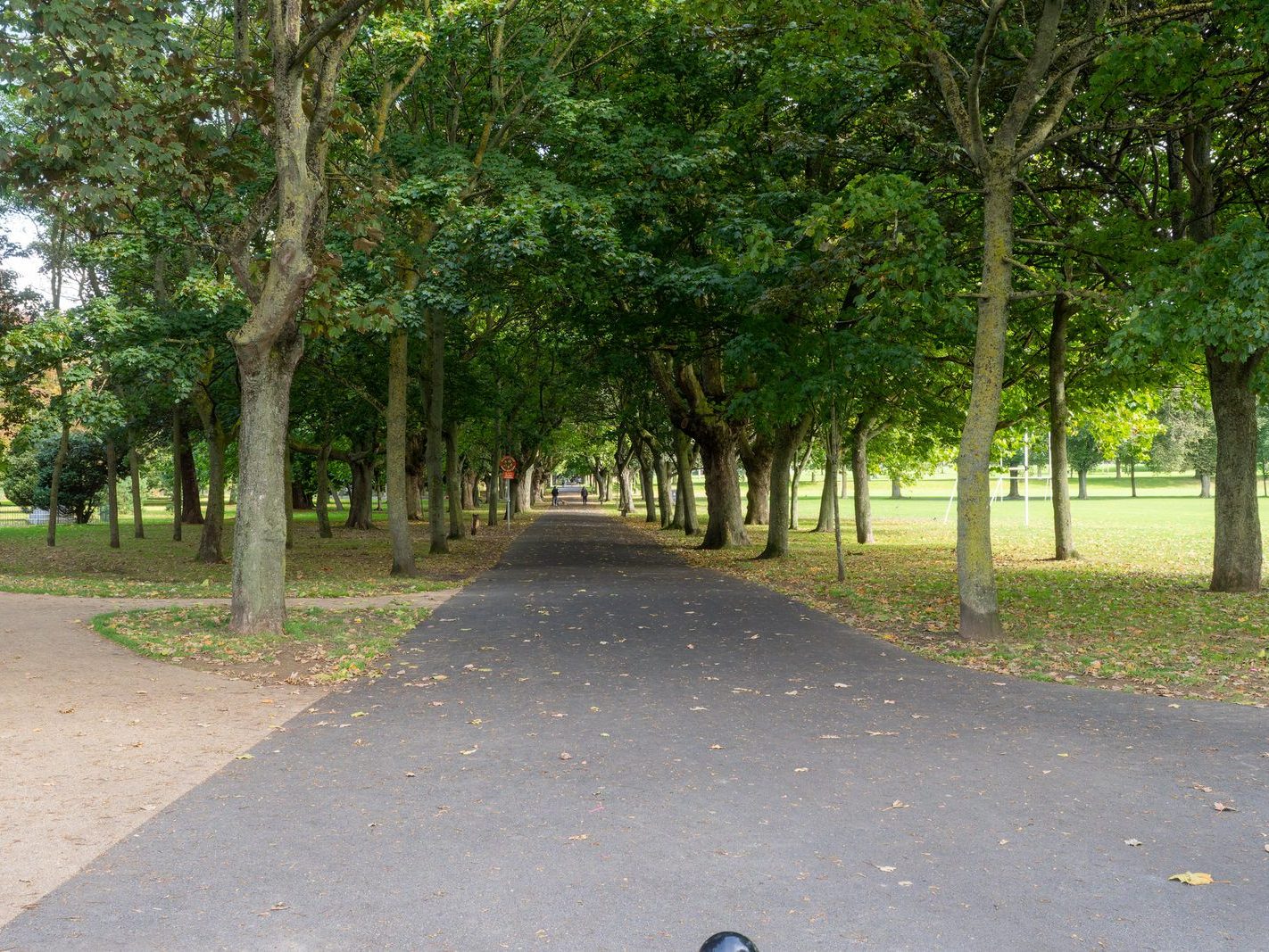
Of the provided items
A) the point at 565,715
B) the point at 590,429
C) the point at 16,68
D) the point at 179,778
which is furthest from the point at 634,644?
the point at 590,429

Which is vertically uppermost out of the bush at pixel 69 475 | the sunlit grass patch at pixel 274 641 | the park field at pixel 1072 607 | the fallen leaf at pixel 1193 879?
the bush at pixel 69 475

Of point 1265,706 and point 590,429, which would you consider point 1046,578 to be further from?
point 590,429

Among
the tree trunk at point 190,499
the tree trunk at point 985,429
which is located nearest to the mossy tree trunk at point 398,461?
the tree trunk at point 985,429

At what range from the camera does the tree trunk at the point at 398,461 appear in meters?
19.0

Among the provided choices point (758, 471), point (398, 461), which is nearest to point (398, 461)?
point (398, 461)

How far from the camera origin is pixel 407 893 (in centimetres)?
416

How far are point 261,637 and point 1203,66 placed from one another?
1283cm

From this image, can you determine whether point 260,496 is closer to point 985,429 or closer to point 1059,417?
point 985,429

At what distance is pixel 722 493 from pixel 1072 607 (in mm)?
14174

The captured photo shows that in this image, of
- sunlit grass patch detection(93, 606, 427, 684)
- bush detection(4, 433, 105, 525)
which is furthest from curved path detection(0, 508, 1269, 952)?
bush detection(4, 433, 105, 525)

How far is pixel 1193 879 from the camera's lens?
4.30m

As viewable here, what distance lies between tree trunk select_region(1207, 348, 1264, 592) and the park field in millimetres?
508

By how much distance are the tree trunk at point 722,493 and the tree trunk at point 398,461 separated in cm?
1012

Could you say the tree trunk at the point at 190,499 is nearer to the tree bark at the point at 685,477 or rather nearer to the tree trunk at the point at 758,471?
the tree bark at the point at 685,477
